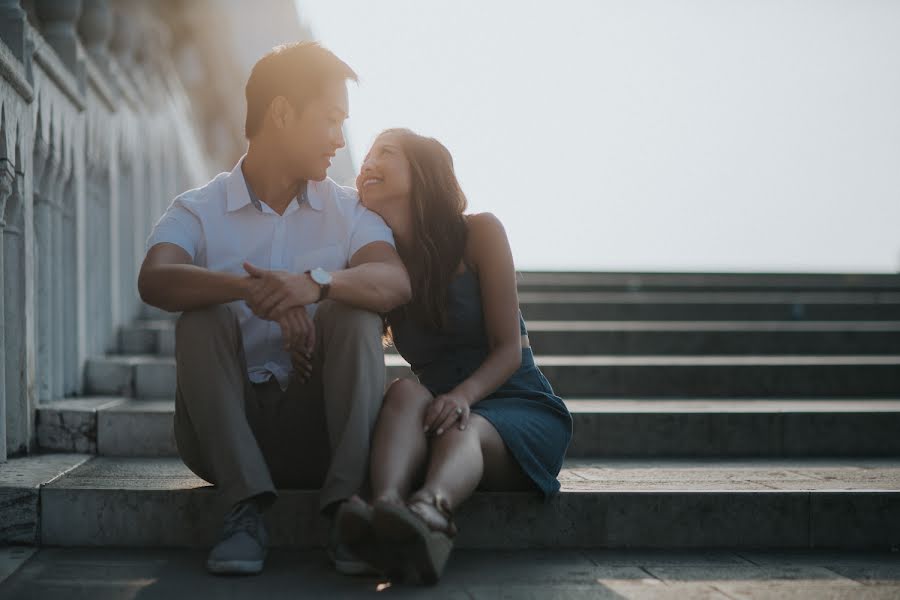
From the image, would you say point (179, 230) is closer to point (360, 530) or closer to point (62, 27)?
point (360, 530)

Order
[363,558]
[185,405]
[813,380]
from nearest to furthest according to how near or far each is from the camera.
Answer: [363,558]
[185,405]
[813,380]

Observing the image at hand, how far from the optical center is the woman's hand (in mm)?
2541

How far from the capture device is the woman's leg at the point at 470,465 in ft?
7.85

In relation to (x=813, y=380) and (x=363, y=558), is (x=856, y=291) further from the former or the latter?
(x=363, y=558)

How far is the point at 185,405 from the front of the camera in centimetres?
257

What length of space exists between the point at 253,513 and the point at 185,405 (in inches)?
14.7

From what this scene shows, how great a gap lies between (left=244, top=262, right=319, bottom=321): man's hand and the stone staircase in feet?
1.83

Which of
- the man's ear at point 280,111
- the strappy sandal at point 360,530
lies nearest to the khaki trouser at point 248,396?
the strappy sandal at point 360,530

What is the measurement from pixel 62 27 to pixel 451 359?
8.67 feet

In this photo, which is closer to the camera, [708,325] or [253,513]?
[253,513]

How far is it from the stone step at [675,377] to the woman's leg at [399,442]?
5.15ft

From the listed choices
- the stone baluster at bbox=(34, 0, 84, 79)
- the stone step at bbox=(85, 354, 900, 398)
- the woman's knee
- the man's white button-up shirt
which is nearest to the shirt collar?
the man's white button-up shirt

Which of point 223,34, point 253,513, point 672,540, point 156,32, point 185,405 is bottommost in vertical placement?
point 672,540

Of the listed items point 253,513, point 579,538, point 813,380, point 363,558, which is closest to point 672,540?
point 579,538
